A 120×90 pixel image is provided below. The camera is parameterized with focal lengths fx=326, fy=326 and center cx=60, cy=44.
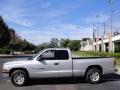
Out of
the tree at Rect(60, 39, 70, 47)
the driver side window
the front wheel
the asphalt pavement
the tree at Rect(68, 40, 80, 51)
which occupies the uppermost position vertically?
the tree at Rect(60, 39, 70, 47)

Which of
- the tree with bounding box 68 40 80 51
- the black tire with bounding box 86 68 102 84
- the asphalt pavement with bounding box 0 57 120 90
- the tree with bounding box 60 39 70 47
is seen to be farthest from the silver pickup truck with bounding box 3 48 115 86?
the tree with bounding box 60 39 70 47

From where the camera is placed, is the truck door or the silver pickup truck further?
the truck door

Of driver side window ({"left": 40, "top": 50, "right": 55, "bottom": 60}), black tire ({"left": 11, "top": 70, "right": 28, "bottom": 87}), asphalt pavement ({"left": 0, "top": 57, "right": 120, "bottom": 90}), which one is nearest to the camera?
asphalt pavement ({"left": 0, "top": 57, "right": 120, "bottom": 90})

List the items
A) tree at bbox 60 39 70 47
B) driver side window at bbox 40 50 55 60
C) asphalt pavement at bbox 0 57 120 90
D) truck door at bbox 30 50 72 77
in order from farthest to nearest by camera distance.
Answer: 1. tree at bbox 60 39 70 47
2. driver side window at bbox 40 50 55 60
3. truck door at bbox 30 50 72 77
4. asphalt pavement at bbox 0 57 120 90

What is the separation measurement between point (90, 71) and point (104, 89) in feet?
7.56

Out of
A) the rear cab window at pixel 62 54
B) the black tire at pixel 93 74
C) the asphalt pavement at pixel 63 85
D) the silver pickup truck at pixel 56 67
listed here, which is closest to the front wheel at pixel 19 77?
the silver pickup truck at pixel 56 67

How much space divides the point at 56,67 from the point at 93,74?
1.91 meters

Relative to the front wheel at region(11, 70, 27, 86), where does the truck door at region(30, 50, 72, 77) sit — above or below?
above

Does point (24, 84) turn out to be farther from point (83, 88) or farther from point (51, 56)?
point (83, 88)

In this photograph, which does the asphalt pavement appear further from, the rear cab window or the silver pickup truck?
the rear cab window

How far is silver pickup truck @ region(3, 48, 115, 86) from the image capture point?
15.3 metres

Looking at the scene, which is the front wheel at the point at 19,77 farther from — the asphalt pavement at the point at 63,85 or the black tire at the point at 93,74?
the black tire at the point at 93,74

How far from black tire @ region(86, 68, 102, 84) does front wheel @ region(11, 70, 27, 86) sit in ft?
10.0

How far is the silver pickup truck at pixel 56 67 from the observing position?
1530 centimetres
